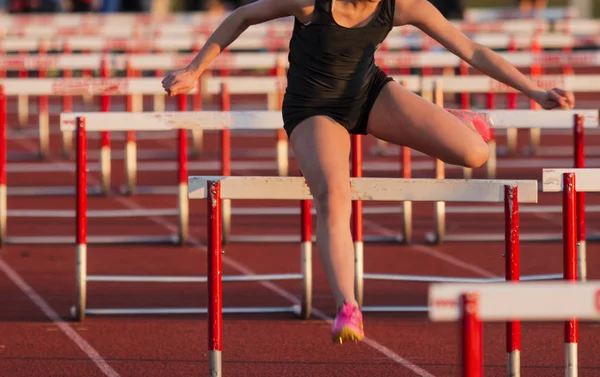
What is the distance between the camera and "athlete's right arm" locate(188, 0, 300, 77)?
5738mm

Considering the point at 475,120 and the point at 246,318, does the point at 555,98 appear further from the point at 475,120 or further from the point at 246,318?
the point at 246,318

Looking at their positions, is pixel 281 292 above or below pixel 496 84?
below

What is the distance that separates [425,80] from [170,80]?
16.4 ft

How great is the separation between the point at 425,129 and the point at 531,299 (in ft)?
7.71

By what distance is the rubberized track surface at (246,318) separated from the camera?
6.92 metres

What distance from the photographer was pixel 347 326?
505 cm

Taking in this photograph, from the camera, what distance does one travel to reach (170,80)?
5.80 metres

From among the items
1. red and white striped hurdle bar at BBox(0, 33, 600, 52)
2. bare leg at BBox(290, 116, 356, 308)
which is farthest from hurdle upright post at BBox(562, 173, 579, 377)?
red and white striped hurdle bar at BBox(0, 33, 600, 52)

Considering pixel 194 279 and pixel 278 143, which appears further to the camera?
pixel 278 143

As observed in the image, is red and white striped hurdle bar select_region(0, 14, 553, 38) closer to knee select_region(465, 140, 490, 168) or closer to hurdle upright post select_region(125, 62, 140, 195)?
hurdle upright post select_region(125, 62, 140, 195)

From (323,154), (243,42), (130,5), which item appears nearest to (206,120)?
(323,154)

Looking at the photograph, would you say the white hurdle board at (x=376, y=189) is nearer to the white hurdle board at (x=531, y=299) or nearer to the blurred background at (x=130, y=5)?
the white hurdle board at (x=531, y=299)

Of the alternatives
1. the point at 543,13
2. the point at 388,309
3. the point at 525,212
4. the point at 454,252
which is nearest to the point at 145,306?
the point at 388,309

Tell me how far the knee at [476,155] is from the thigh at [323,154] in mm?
447
